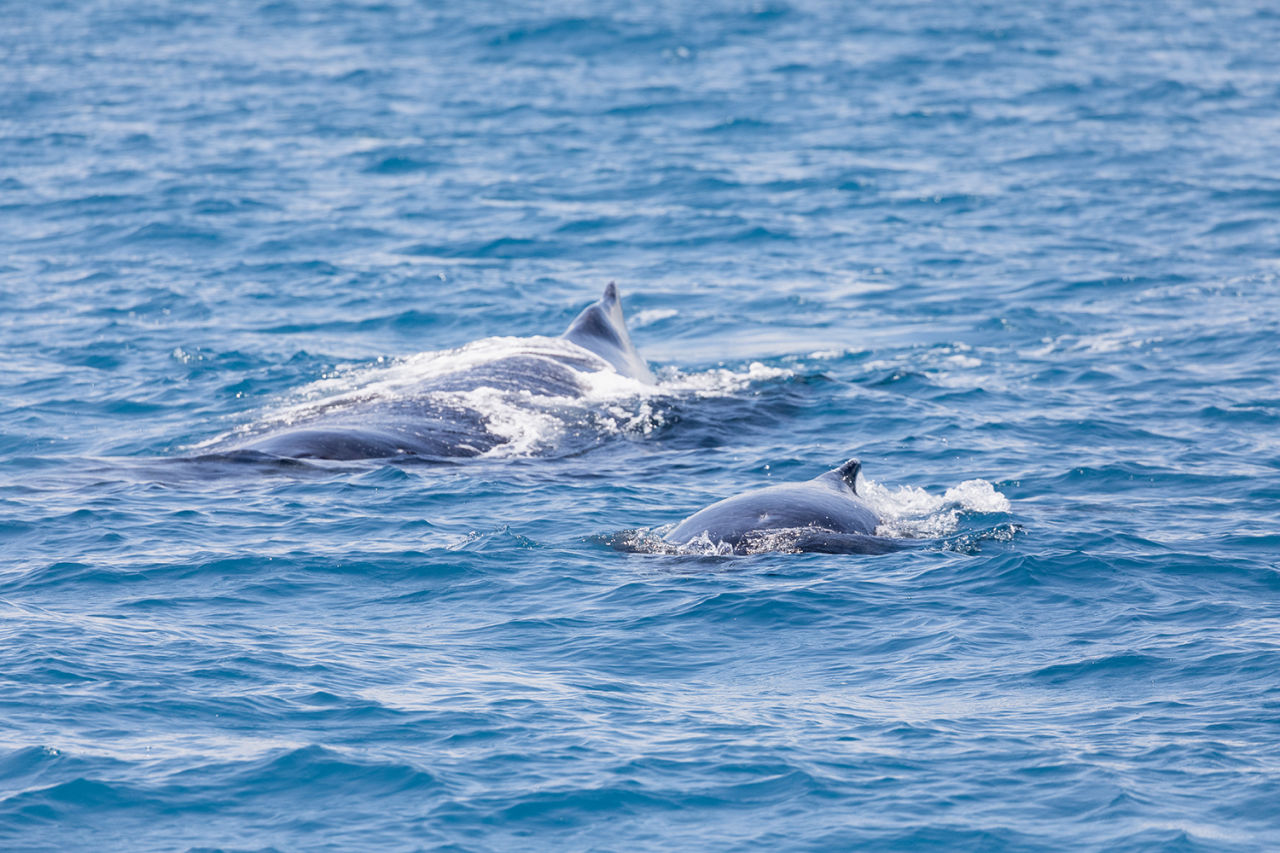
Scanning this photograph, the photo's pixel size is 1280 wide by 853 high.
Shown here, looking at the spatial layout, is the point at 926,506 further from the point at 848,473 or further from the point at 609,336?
the point at 609,336

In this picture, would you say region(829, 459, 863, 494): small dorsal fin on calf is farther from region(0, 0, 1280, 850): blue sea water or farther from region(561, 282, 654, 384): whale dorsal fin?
region(561, 282, 654, 384): whale dorsal fin

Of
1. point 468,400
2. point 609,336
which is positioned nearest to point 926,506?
point 468,400

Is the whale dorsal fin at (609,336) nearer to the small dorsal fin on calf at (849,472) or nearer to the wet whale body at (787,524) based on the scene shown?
the small dorsal fin on calf at (849,472)

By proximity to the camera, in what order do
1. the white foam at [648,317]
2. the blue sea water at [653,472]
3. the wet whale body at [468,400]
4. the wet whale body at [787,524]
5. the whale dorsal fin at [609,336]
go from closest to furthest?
the blue sea water at [653,472], the wet whale body at [787,524], the wet whale body at [468,400], the whale dorsal fin at [609,336], the white foam at [648,317]

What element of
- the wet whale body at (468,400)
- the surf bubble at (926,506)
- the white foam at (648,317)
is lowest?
the surf bubble at (926,506)

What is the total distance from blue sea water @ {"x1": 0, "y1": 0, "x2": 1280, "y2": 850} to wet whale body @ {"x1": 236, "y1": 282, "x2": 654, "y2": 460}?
0.43 metres

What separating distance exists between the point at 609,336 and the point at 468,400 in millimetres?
3531

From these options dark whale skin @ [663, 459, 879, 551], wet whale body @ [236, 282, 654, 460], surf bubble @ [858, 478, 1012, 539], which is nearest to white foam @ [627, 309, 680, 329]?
wet whale body @ [236, 282, 654, 460]

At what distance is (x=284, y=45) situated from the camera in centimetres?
5428

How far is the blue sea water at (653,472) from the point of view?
414 inches

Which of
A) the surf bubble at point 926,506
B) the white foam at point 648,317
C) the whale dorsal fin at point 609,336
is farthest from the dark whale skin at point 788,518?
the white foam at point 648,317

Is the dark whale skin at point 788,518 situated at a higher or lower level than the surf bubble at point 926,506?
higher

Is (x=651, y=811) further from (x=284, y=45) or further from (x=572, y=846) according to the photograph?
(x=284, y=45)

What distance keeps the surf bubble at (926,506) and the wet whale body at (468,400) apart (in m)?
4.96
